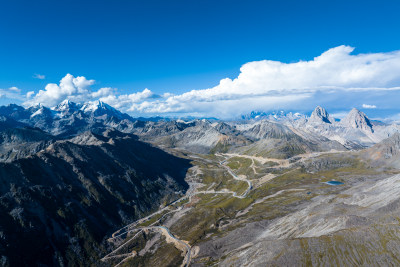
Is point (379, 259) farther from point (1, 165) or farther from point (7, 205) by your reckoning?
point (1, 165)

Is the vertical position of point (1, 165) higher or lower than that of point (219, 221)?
higher

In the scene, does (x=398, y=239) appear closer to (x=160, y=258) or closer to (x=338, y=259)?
(x=338, y=259)

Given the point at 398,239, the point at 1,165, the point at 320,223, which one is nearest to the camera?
the point at 398,239

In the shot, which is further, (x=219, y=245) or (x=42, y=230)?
(x=42, y=230)

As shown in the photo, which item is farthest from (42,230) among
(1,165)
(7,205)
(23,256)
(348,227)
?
(348,227)

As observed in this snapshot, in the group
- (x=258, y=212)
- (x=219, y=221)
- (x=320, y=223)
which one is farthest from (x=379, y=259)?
(x=219, y=221)

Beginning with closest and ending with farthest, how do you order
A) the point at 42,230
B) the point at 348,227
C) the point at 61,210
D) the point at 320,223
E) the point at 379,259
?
1. the point at 379,259
2. the point at 348,227
3. the point at 320,223
4. the point at 42,230
5. the point at 61,210

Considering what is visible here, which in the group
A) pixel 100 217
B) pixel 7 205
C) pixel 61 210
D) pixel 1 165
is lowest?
pixel 100 217

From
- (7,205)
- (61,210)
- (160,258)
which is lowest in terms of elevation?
(160,258)

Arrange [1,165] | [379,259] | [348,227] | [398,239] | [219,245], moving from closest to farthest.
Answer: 1. [379,259]
2. [398,239]
3. [348,227]
4. [219,245]
5. [1,165]

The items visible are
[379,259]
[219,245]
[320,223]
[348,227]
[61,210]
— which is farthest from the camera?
[61,210]
